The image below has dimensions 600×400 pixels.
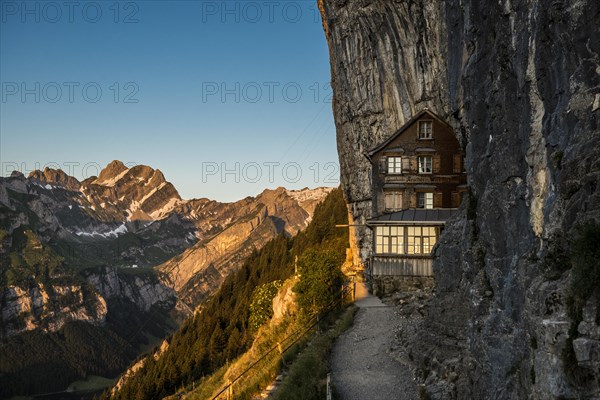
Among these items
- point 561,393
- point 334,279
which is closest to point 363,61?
point 334,279

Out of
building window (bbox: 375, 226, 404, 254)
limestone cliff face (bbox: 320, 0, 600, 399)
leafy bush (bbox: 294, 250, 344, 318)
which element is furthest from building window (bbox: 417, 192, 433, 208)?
limestone cliff face (bbox: 320, 0, 600, 399)

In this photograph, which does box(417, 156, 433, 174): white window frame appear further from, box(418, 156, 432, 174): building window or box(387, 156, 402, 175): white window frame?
box(387, 156, 402, 175): white window frame

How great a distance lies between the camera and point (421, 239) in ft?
135

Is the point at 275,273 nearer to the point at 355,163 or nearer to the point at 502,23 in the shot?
the point at 355,163

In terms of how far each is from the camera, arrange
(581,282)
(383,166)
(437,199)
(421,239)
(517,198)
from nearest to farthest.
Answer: (581,282) → (517,198) → (421,239) → (437,199) → (383,166)

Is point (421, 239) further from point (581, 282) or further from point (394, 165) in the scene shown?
point (581, 282)

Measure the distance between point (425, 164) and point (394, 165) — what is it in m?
2.65

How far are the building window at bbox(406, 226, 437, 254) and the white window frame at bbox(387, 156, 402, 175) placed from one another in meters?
8.08

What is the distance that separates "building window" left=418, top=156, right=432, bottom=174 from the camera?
47375mm

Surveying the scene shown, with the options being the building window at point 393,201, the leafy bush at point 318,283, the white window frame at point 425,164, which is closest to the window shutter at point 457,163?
the white window frame at point 425,164

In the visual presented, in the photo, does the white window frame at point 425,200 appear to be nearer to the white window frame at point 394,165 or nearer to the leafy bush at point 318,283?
the white window frame at point 394,165

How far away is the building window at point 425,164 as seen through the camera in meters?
47.4

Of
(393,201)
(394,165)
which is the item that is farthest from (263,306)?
(394,165)

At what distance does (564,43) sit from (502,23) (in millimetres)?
4334
